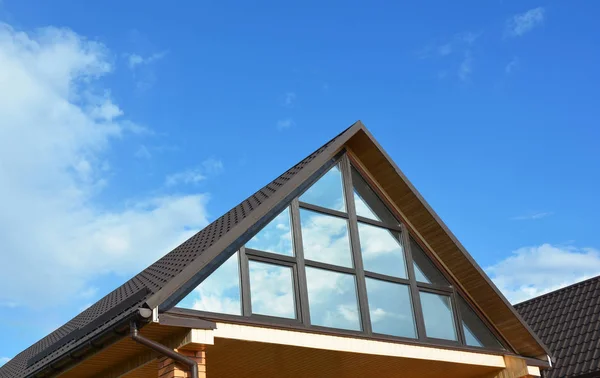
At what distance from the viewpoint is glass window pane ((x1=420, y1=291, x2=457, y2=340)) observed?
449 inches

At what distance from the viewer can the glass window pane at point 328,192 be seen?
36.2 feet

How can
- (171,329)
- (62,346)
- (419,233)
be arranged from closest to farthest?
(171,329) → (62,346) → (419,233)

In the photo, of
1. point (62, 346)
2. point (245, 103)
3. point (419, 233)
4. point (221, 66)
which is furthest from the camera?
point (245, 103)

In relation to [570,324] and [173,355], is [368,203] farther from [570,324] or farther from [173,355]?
[570,324]

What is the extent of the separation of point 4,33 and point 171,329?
6.83 m

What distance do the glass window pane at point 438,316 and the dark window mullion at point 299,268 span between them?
239 cm

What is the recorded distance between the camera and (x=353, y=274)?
10.8 metres

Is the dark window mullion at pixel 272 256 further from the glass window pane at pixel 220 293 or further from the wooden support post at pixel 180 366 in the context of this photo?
the wooden support post at pixel 180 366

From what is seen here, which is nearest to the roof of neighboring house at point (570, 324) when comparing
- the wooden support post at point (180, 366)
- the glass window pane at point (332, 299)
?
the glass window pane at point (332, 299)

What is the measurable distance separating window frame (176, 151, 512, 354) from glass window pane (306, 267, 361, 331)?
8 centimetres

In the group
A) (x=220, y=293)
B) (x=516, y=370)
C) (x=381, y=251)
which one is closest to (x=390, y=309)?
(x=381, y=251)

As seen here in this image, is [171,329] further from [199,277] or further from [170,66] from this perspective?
[170,66]

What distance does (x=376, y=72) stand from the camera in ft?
48.5

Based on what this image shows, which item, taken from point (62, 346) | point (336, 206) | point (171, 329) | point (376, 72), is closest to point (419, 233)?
point (336, 206)
